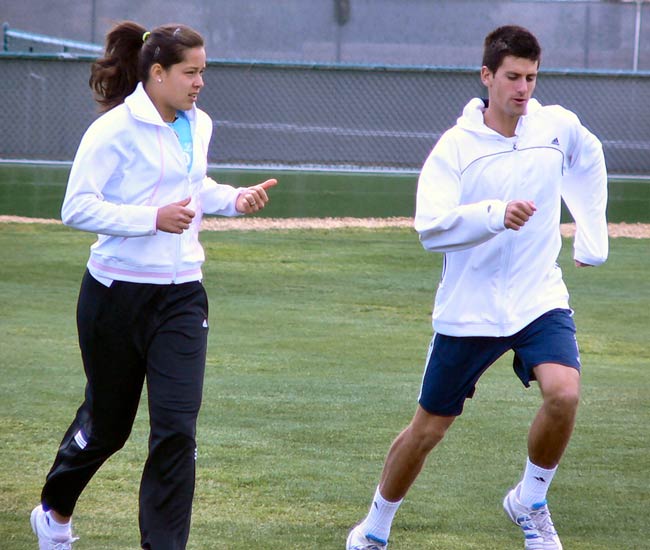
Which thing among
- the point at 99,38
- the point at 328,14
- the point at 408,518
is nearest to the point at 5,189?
the point at 99,38

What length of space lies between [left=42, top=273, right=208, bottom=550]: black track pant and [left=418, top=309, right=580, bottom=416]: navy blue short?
0.92 metres

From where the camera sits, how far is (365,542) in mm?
4629

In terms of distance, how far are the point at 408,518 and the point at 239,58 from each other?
33.8 ft

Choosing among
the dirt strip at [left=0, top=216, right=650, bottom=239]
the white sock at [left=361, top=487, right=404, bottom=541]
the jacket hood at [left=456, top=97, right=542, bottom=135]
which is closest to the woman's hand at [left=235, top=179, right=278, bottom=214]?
the jacket hood at [left=456, top=97, right=542, bottom=135]

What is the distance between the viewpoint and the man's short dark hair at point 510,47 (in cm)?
467

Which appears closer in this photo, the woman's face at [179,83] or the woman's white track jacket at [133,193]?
the woman's white track jacket at [133,193]

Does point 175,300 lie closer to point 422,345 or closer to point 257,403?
point 257,403

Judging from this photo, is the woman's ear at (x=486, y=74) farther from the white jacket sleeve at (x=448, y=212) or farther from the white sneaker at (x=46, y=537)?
the white sneaker at (x=46, y=537)

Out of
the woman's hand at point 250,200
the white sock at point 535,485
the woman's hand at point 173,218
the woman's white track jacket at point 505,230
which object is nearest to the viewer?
the woman's hand at point 173,218

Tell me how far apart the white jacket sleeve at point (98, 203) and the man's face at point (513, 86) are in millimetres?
1432

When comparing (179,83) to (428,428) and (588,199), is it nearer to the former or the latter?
(428,428)

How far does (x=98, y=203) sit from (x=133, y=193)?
16 cm

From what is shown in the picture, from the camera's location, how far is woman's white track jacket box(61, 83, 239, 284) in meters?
4.02

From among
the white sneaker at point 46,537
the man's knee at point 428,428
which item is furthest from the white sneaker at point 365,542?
the white sneaker at point 46,537
